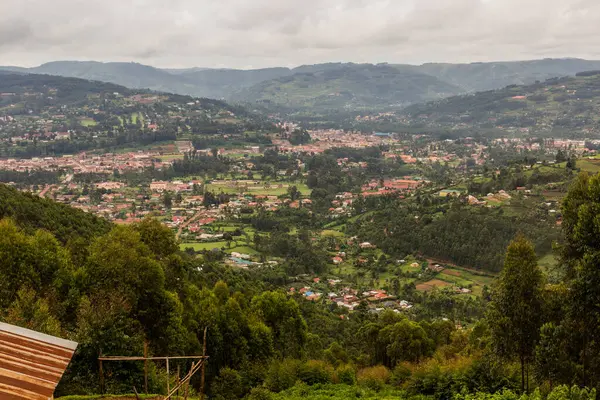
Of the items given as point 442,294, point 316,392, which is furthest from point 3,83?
point 316,392

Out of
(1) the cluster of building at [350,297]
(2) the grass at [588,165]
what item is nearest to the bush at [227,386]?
(1) the cluster of building at [350,297]

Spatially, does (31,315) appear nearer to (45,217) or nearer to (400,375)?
(400,375)

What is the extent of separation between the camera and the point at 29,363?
17.9ft

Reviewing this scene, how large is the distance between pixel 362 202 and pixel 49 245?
52201 mm

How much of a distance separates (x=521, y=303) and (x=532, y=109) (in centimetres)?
17165

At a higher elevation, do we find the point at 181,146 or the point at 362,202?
the point at 181,146

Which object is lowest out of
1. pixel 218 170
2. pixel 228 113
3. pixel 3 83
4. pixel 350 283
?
pixel 350 283

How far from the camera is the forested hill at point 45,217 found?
22547 millimetres

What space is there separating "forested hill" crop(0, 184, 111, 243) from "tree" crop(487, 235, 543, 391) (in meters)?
19.7

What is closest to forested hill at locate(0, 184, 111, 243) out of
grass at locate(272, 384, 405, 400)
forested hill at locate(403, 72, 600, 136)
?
grass at locate(272, 384, 405, 400)

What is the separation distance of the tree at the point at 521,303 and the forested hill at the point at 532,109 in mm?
138147

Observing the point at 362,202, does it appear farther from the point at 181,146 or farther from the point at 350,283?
the point at 181,146

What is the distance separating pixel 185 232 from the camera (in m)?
49.6

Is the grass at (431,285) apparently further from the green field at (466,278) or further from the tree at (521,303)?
the tree at (521,303)
